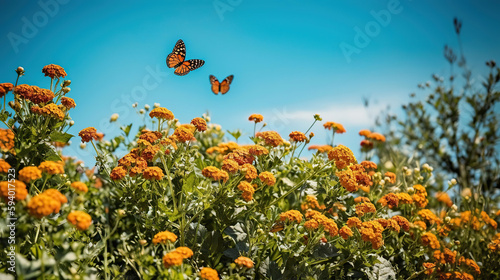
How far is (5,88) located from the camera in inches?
107

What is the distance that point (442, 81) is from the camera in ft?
20.5

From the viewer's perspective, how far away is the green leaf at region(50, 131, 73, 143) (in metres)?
2.74

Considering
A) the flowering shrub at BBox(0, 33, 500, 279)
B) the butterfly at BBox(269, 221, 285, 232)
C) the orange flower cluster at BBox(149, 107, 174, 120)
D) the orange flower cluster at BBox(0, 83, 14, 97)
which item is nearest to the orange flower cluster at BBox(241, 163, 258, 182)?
the flowering shrub at BBox(0, 33, 500, 279)

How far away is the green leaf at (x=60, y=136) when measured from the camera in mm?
2736

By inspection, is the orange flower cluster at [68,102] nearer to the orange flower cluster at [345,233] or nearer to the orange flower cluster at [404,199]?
the orange flower cluster at [345,233]

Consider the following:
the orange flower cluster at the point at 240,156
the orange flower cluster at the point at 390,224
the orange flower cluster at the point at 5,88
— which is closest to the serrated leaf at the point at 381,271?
the orange flower cluster at the point at 390,224

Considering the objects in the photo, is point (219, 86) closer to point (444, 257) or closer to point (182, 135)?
point (182, 135)

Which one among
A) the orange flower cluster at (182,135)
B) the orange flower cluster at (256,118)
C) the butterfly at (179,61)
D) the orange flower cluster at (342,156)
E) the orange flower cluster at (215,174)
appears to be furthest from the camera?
the butterfly at (179,61)

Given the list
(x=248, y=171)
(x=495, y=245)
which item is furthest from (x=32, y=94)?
(x=495, y=245)

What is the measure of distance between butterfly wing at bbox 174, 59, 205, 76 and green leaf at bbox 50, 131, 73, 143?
4.06 ft

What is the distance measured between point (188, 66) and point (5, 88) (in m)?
1.59

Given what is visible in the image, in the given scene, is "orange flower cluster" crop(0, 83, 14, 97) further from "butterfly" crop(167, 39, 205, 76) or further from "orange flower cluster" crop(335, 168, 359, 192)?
"orange flower cluster" crop(335, 168, 359, 192)

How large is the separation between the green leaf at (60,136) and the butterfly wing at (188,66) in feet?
4.06

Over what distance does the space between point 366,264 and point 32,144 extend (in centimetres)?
247
